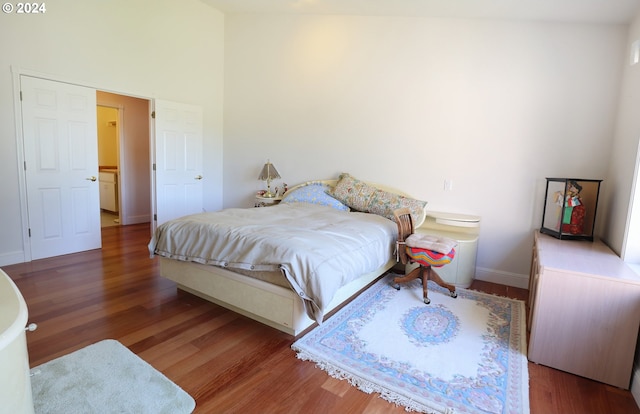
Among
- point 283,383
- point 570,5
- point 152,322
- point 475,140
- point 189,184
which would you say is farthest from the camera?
point 189,184

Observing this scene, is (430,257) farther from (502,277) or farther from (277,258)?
(277,258)

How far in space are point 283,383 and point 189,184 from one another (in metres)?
4.04

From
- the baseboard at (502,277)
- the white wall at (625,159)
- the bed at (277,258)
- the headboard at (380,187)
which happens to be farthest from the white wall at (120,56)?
the white wall at (625,159)

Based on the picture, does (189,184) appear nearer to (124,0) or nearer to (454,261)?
(124,0)

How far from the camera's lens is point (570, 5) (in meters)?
2.81

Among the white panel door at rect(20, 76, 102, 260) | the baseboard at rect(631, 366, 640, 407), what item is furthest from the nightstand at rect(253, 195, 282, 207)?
the baseboard at rect(631, 366, 640, 407)

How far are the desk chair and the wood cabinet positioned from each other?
0.80 metres

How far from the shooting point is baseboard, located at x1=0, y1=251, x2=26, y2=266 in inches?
137

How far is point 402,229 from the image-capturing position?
10.3 ft

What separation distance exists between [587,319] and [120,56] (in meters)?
5.23

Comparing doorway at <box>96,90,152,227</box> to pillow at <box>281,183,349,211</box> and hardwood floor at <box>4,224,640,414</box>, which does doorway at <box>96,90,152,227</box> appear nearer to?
hardwood floor at <box>4,224,640,414</box>

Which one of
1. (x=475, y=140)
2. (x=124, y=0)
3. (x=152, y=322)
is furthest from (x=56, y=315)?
(x=475, y=140)

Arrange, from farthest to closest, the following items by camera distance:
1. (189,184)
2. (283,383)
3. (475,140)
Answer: (189,184)
(475,140)
(283,383)

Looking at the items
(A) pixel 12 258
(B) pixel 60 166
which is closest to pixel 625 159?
(B) pixel 60 166
